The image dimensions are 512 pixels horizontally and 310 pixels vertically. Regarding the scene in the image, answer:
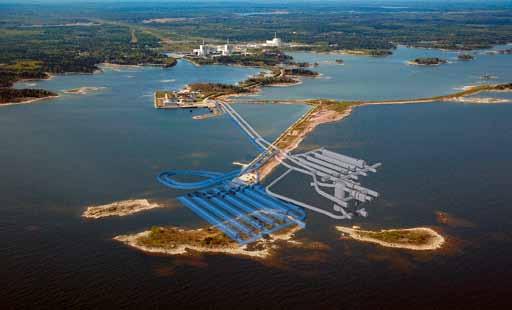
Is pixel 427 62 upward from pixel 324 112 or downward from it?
upward

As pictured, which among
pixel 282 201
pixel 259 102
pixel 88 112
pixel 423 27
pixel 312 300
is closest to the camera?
pixel 312 300

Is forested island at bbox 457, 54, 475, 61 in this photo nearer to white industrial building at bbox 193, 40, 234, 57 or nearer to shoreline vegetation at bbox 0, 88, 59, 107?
white industrial building at bbox 193, 40, 234, 57

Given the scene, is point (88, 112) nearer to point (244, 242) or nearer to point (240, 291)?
point (244, 242)

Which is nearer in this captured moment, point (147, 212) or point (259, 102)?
point (147, 212)

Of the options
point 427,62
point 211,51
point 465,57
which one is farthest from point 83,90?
point 465,57

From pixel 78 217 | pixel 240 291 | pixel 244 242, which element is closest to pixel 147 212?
A: pixel 78 217
